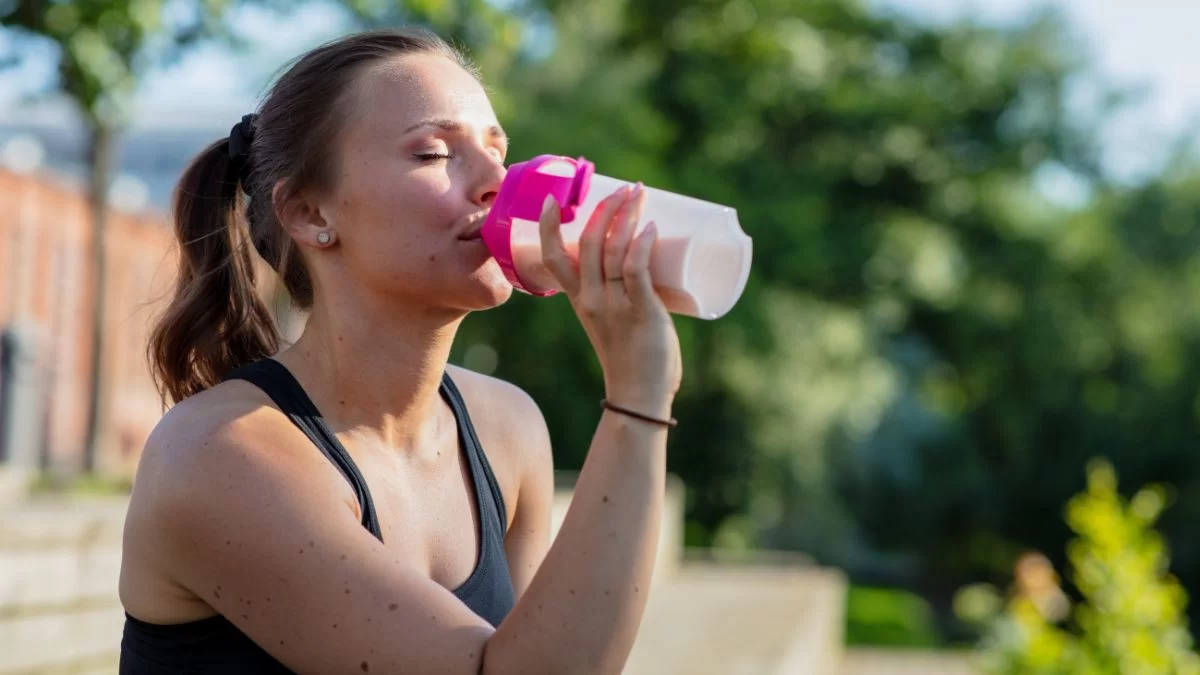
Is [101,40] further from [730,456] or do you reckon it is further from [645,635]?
[730,456]

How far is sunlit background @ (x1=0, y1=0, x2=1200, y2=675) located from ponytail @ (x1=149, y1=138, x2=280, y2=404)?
7.84 metres

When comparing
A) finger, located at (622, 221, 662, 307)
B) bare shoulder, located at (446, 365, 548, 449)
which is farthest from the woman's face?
bare shoulder, located at (446, 365, 548, 449)

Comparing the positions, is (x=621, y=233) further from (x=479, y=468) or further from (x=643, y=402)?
(x=479, y=468)

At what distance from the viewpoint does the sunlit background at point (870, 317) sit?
18203 millimetres

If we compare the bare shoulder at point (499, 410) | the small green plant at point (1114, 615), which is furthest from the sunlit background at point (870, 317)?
the bare shoulder at point (499, 410)

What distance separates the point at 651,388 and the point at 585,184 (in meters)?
0.24

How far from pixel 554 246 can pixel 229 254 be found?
0.55 metres

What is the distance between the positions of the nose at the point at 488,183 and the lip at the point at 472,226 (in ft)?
0.06

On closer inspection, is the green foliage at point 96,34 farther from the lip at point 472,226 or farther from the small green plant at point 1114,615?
the small green plant at point 1114,615

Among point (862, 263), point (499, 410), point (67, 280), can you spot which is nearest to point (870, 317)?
point (862, 263)

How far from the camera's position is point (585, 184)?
1.69 meters

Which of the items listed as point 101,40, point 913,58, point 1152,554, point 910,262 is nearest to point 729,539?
point 910,262

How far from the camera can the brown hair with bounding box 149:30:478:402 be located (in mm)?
1948

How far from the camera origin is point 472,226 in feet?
5.86
